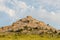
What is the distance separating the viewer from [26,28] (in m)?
200

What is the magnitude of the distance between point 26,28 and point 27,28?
1.51 metres

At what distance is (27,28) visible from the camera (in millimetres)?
198750

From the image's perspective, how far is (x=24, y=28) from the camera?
656 ft

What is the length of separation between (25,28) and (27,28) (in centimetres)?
223

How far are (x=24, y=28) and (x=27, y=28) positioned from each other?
3547 mm

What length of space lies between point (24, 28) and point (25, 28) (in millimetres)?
1518

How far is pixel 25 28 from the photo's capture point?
652ft

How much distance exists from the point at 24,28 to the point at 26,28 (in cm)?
224

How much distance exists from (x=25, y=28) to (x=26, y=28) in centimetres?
140
